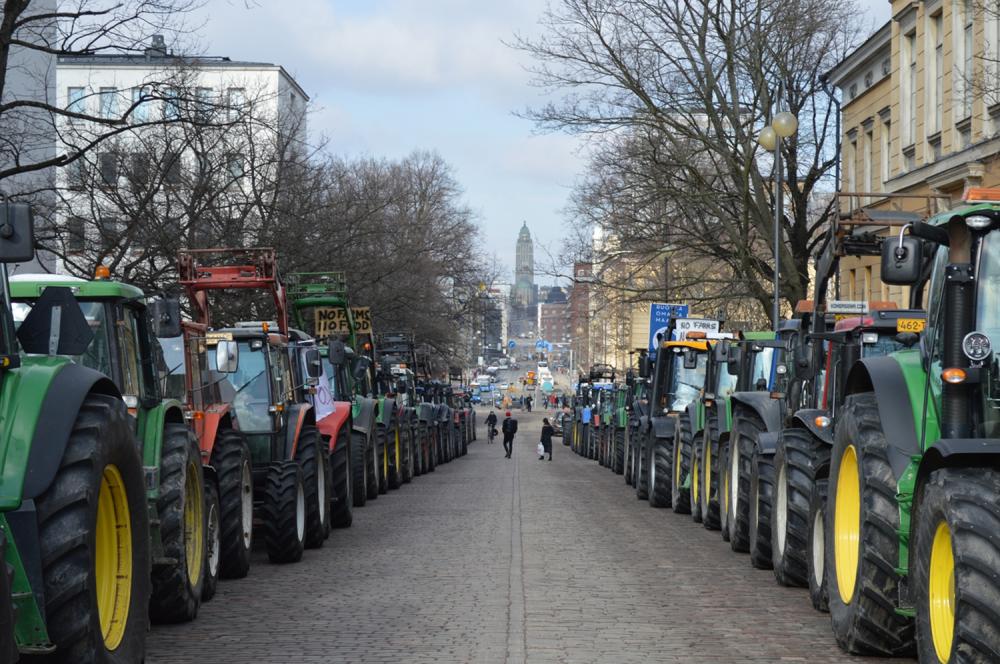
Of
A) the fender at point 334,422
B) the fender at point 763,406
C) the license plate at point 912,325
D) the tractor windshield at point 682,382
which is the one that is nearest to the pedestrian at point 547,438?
the tractor windshield at point 682,382

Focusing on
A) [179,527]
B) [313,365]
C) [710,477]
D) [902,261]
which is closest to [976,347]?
[902,261]

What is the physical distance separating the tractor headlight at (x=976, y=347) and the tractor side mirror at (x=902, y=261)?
1.34 ft

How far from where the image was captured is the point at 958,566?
21.2 ft

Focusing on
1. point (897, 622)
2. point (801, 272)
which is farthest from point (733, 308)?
point (897, 622)

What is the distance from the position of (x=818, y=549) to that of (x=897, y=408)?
7.97 ft

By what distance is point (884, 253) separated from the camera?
25.3 feet

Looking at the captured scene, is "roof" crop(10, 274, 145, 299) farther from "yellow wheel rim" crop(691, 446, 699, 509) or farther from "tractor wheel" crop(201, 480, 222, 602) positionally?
"yellow wheel rim" crop(691, 446, 699, 509)

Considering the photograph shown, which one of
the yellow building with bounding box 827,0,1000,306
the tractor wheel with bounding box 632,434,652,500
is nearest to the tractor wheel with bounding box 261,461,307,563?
the tractor wheel with bounding box 632,434,652,500

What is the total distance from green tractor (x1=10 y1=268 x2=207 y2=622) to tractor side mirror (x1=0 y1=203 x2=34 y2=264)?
289 centimetres

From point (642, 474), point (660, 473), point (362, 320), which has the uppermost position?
point (362, 320)

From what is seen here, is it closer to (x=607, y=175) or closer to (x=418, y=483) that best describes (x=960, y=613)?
(x=418, y=483)

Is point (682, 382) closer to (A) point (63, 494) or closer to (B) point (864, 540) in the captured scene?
(B) point (864, 540)

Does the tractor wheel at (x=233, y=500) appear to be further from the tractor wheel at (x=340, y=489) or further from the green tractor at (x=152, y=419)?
the tractor wheel at (x=340, y=489)

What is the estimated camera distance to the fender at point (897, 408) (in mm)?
8234
